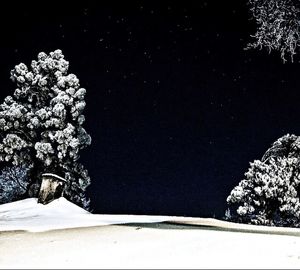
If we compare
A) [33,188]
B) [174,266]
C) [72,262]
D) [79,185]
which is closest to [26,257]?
[72,262]

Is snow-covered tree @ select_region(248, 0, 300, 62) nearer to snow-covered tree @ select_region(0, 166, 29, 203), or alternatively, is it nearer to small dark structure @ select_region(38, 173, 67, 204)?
small dark structure @ select_region(38, 173, 67, 204)

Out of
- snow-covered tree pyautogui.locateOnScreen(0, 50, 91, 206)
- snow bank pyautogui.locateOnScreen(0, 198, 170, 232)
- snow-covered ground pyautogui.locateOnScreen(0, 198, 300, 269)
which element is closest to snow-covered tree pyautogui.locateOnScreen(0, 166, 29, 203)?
snow-covered tree pyautogui.locateOnScreen(0, 50, 91, 206)

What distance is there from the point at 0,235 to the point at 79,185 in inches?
515

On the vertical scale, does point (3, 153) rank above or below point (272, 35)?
below

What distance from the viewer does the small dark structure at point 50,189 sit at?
1903 cm

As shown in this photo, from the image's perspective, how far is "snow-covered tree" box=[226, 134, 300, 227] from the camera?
23.5m

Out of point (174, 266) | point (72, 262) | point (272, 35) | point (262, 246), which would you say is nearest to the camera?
point (174, 266)

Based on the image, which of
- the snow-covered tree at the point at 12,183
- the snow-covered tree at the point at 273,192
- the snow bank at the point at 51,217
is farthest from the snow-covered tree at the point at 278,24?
the snow-covered tree at the point at 12,183

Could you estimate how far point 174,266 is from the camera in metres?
6.30

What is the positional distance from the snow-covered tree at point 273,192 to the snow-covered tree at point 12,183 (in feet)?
39.4

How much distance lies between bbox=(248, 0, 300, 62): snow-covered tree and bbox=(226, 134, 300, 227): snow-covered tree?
1039 cm

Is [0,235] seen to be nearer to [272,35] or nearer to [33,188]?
[272,35]

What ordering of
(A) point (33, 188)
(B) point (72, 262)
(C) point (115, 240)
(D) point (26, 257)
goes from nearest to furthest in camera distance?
(B) point (72, 262) → (D) point (26, 257) → (C) point (115, 240) → (A) point (33, 188)

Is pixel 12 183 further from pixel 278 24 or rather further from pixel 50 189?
pixel 278 24
